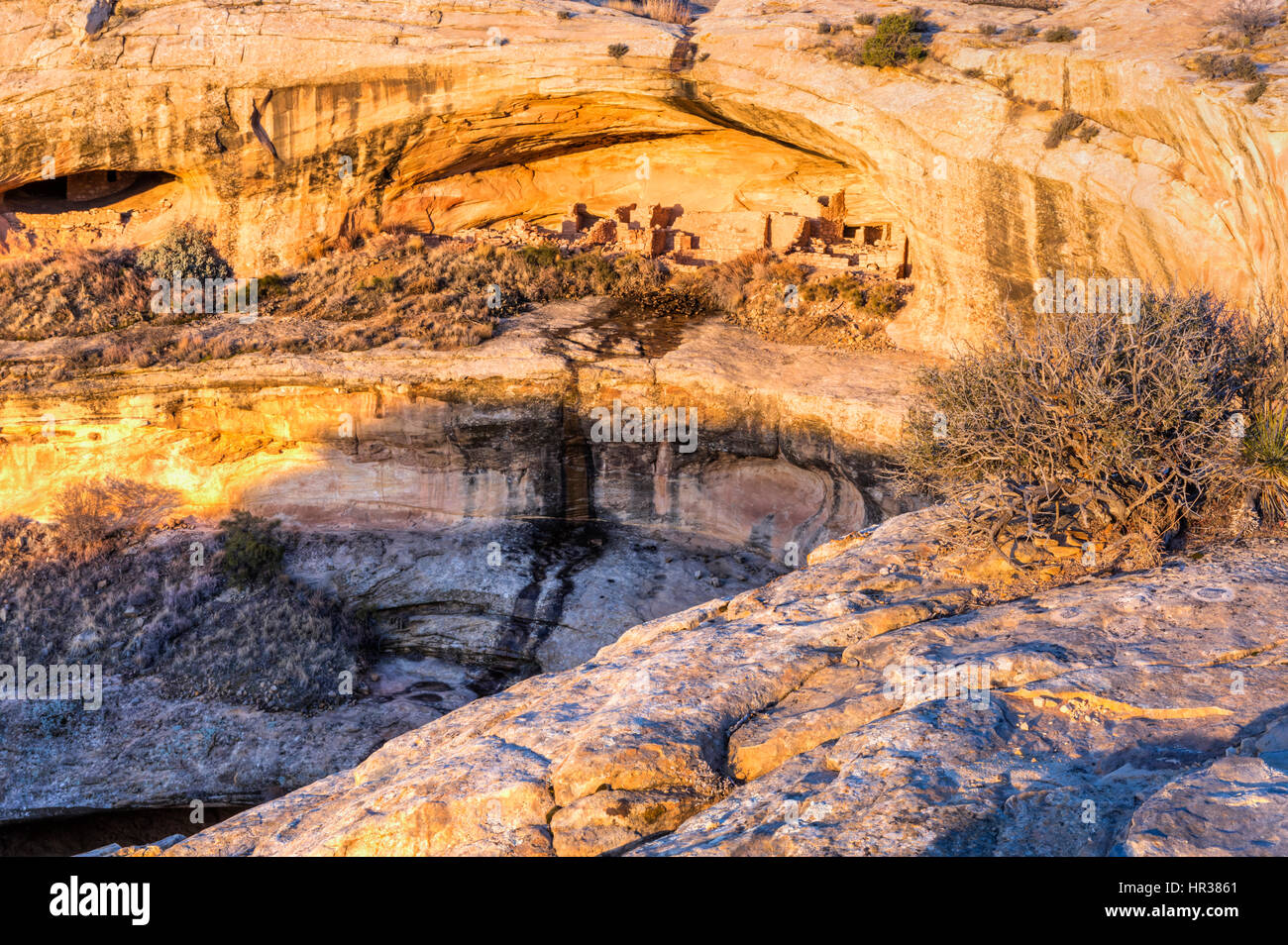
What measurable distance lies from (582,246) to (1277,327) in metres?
14.1

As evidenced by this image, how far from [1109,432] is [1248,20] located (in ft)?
27.4

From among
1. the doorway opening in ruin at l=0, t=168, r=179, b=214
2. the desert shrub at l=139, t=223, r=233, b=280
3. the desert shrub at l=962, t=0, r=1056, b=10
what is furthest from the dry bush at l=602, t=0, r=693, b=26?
the doorway opening in ruin at l=0, t=168, r=179, b=214

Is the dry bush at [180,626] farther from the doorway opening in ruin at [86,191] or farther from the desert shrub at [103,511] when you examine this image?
the doorway opening in ruin at [86,191]

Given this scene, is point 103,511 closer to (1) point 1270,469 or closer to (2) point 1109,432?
(2) point 1109,432

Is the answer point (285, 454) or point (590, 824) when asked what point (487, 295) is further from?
point (590, 824)

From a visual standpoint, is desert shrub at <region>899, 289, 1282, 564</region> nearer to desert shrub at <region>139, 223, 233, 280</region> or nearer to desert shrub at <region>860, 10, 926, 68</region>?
desert shrub at <region>860, 10, 926, 68</region>

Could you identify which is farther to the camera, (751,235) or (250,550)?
(751,235)

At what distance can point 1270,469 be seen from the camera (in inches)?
297

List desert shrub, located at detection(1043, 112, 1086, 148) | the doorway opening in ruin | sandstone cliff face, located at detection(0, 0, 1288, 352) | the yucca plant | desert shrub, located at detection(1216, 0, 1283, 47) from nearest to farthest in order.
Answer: the yucca plant → desert shrub, located at detection(1216, 0, 1283, 47) → sandstone cliff face, located at detection(0, 0, 1288, 352) → desert shrub, located at detection(1043, 112, 1086, 148) → the doorway opening in ruin

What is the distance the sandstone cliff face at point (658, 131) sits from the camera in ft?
40.7

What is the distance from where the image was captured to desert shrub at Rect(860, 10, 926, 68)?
15211 millimetres

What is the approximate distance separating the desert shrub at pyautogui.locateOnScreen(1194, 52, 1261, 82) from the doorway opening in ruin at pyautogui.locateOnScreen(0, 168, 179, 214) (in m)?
20.4

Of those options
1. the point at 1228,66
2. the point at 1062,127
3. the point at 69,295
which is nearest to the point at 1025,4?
the point at 1062,127
